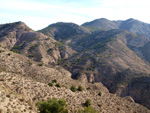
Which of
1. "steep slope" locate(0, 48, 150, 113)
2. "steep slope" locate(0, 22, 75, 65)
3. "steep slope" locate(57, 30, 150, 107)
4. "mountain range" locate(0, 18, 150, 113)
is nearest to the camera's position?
"steep slope" locate(0, 48, 150, 113)

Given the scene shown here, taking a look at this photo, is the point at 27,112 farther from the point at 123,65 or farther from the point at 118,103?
the point at 123,65

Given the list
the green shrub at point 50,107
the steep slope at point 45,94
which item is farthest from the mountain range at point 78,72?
the green shrub at point 50,107

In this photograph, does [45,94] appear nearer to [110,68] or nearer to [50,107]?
[50,107]

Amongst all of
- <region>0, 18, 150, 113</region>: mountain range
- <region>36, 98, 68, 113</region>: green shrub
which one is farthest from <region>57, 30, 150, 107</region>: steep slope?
<region>36, 98, 68, 113</region>: green shrub

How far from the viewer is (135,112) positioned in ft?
111

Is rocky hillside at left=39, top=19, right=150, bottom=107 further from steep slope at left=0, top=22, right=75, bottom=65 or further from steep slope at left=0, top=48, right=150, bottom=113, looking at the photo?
steep slope at left=0, top=48, right=150, bottom=113

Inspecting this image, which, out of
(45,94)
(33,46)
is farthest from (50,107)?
(33,46)

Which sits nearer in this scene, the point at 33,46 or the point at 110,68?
the point at 110,68

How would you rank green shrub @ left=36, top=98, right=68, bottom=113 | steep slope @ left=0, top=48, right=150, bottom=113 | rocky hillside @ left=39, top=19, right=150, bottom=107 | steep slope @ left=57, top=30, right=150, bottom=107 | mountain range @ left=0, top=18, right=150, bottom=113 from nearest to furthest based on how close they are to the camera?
green shrub @ left=36, top=98, right=68, bottom=113 → steep slope @ left=0, top=48, right=150, bottom=113 → mountain range @ left=0, top=18, right=150, bottom=113 → steep slope @ left=57, top=30, right=150, bottom=107 → rocky hillside @ left=39, top=19, right=150, bottom=107

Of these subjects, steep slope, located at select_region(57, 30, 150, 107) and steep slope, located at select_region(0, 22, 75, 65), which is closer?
steep slope, located at select_region(57, 30, 150, 107)

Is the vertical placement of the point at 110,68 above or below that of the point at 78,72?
above

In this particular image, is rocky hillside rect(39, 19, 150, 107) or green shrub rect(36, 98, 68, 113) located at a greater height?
green shrub rect(36, 98, 68, 113)

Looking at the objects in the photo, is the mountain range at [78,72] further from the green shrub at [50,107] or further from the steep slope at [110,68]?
the green shrub at [50,107]

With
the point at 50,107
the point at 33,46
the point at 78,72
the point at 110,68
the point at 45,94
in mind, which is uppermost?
the point at 50,107
